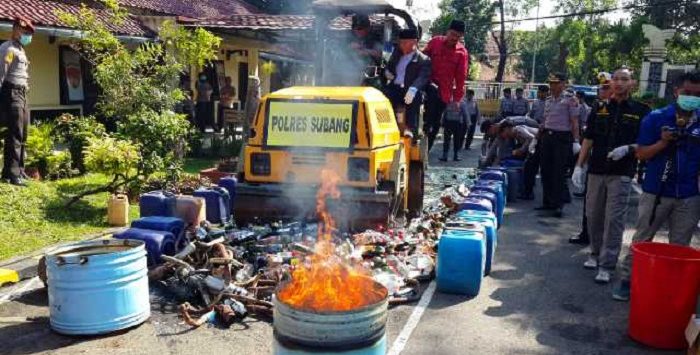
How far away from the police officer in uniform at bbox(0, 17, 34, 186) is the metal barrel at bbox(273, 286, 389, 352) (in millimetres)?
7202

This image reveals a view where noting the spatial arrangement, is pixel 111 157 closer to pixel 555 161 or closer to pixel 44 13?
pixel 555 161

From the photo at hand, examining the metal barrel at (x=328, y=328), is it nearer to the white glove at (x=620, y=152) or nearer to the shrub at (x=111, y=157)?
the white glove at (x=620, y=152)

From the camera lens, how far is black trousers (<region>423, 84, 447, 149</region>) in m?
9.46

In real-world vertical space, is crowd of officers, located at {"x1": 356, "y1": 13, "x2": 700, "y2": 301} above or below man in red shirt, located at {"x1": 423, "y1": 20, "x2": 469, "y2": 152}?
below

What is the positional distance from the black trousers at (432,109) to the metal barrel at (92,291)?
609 centimetres

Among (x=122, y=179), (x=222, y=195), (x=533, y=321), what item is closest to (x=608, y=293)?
(x=533, y=321)

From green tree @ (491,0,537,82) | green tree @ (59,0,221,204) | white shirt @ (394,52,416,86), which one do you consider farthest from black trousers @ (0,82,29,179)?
green tree @ (491,0,537,82)

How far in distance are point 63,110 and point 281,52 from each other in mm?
11634

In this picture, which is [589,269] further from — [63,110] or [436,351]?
[63,110]

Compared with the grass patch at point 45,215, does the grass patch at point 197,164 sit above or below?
above

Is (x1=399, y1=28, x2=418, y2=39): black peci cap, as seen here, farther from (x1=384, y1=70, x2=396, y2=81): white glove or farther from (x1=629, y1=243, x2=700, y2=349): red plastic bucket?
(x1=629, y1=243, x2=700, y2=349): red plastic bucket

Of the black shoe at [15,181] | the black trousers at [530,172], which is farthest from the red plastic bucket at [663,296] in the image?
the black shoe at [15,181]

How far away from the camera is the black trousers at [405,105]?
852cm

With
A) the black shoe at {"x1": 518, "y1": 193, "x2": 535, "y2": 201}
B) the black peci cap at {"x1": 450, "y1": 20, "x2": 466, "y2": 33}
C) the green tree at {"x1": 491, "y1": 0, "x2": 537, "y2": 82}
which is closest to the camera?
the black peci cap at {"x1": 450, "y1": 20, "x2": 466, "y2": 33}
